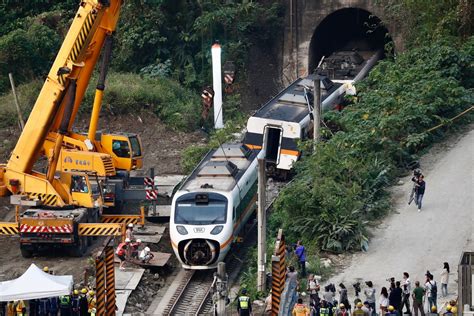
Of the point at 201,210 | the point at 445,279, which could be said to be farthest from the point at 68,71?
the point at 445,279

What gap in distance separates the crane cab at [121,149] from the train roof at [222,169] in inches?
95.1

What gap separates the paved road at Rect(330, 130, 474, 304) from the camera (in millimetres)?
32906

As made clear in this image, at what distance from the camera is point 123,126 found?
159 feet

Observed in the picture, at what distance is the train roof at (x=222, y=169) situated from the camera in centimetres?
3591

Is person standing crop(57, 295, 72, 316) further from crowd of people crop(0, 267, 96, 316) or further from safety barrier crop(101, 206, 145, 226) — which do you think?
safety barrier crop(101, 206, 145, 226)

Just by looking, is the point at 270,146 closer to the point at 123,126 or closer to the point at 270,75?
the point at 123,126

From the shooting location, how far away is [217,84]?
49812mm

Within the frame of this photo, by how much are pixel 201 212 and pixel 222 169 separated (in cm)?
307

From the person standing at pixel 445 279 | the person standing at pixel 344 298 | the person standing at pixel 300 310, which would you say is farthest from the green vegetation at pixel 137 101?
the person standing at pixel 300 310

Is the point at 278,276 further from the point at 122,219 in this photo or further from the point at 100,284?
the point at 122,219

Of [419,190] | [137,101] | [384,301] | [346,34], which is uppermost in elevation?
[419,190]

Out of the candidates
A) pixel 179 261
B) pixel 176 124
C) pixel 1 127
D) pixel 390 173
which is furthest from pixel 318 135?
pixel 1 127

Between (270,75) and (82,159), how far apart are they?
67.8 feet

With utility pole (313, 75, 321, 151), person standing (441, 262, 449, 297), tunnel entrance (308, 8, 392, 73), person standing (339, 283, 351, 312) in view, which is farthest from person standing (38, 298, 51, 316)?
tunnel entrance (308, 8, 392, 73)
